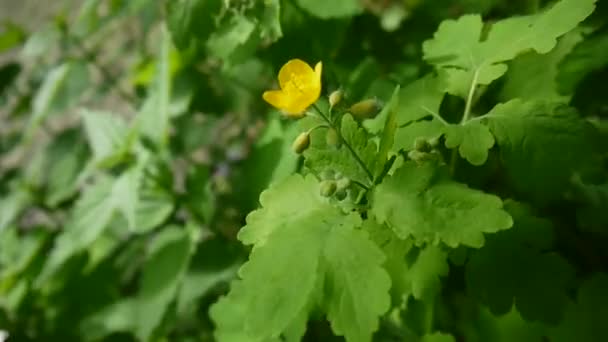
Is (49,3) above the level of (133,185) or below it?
below

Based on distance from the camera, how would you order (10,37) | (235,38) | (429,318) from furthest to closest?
(10,37) → (235,38) → (429,318)

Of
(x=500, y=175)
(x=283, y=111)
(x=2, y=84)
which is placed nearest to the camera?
(x=283, y=111)

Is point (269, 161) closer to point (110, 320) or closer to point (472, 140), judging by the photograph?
point (472, 140)

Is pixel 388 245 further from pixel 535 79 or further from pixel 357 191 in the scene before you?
pixel 535 79

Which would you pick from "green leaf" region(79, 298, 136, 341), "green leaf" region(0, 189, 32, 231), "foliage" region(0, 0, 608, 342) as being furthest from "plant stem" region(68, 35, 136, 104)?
"green leaf" region(79, 298, 136, 341)

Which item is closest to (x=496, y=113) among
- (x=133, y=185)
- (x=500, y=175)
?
(x=500, y=175)

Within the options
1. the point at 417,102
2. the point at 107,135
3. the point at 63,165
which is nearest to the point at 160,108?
the point at 107,135

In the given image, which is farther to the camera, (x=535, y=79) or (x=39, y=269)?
(x=39, y=269)
